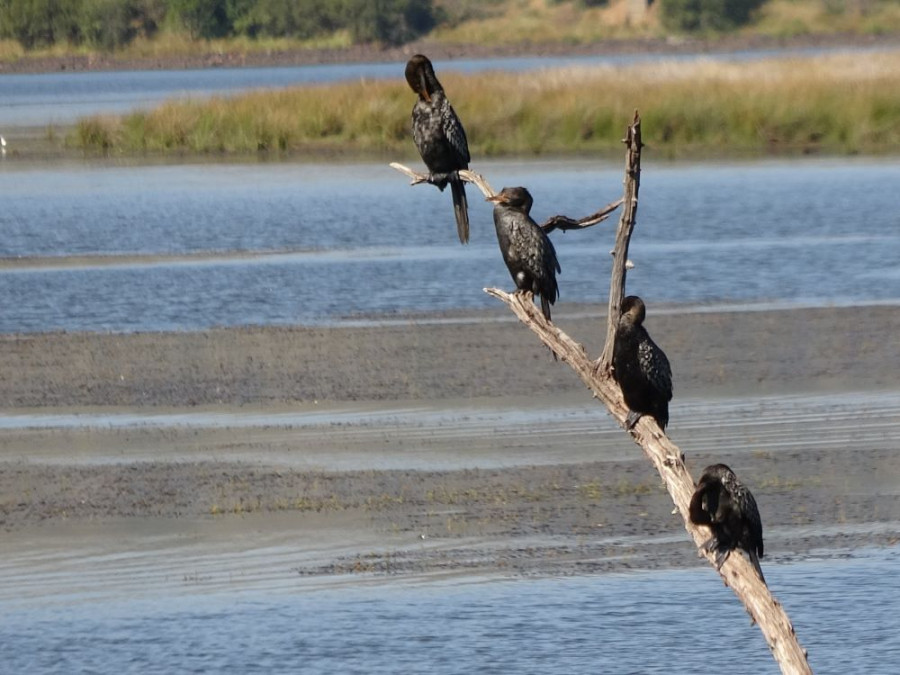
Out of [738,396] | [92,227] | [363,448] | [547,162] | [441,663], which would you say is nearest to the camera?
[441,663]

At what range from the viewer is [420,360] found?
1336 centimetres

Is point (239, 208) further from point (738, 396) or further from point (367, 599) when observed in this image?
point (367, 599)

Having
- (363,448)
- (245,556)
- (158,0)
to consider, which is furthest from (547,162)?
(158,0)

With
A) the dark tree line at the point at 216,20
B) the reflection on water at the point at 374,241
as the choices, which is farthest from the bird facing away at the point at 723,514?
the dark tree line at the point at 216,20

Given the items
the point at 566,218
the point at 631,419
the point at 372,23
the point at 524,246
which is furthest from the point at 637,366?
the point at 372,23

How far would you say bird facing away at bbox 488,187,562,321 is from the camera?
22.6 feet

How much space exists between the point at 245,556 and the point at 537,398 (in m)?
3.67

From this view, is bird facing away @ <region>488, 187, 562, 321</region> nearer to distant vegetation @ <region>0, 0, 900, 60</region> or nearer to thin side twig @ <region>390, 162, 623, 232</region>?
thin side twig @ <region>390, 162, 623, 232</region>

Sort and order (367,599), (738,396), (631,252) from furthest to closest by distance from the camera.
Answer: (631,252), (738,396), (367,599)

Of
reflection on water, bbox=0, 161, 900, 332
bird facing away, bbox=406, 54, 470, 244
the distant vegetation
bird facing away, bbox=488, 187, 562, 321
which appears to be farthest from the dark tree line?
bird facing away, bbox=488, 187, 562, 321

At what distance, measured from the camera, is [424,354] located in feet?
44.4

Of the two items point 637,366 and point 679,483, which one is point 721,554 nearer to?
point 679,483

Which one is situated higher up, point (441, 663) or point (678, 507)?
point (678, 507)

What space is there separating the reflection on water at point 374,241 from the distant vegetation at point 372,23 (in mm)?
39555
